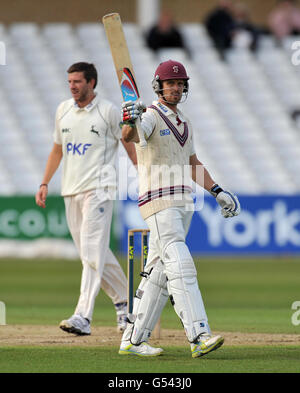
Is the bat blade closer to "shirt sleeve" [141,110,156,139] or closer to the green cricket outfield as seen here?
"shirt sleeve" [141,110,156,139]

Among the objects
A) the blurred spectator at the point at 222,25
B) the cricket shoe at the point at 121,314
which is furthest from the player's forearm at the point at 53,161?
the blurred spectator at the point at 222,25

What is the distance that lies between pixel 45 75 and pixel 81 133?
13.8 meters

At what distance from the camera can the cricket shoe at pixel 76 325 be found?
7.04 metres

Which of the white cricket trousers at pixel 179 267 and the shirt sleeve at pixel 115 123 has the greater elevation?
the shirt sleeve at pixel 115 123

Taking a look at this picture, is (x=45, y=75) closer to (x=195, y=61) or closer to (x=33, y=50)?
(x=33, y=50)

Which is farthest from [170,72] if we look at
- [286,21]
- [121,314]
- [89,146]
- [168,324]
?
[286,21]

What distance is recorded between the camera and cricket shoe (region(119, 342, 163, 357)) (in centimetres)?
614

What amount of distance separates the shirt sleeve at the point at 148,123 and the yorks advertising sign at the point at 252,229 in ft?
34.6

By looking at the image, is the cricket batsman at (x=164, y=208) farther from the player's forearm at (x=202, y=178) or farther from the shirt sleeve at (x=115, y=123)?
the shirt sleeve at (x=115, y=123)

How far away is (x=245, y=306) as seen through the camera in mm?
10539

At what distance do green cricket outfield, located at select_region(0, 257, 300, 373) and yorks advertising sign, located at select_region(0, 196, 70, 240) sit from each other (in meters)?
0.68

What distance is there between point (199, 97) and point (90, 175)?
14.0 metres

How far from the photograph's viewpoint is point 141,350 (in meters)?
6.14
